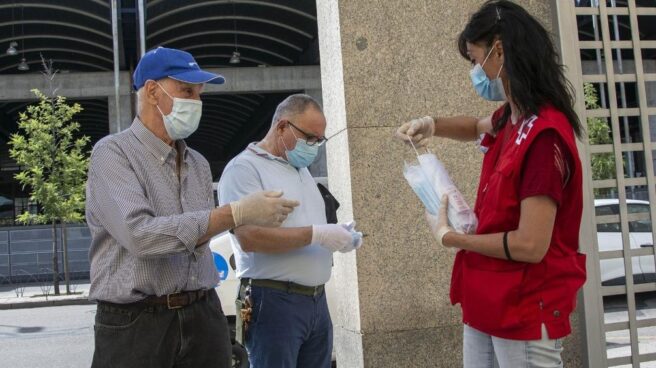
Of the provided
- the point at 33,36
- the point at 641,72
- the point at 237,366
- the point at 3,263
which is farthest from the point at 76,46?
the point at 641,72

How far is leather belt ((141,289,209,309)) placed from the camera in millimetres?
2793

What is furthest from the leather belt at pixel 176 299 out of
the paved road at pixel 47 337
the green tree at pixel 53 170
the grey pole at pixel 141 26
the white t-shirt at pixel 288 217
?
the grey pole at pixel 141 26

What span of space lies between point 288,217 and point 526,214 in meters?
1.51

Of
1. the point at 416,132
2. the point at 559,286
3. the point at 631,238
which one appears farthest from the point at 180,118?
the point at 631,238

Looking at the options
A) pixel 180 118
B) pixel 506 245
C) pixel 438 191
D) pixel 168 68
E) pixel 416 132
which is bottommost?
pixel 506 245

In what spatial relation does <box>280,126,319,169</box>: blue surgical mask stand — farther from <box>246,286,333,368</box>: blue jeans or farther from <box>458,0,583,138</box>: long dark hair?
<box>458,0,583,138</box>: long dark hair

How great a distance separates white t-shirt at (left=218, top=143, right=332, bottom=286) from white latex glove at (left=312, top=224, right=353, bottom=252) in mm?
193

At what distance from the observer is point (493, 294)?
2506mm

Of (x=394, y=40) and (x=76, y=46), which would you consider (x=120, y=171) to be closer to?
(x=394, y=40)

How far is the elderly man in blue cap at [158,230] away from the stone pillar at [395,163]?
1925 millimetres

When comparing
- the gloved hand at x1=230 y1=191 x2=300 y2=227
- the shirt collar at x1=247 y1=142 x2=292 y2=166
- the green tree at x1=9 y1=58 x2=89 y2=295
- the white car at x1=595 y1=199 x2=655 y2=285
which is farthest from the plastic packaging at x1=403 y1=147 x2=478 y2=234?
the green tree at x1=9 y1=58 x2=89 y2=295

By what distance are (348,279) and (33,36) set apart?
27303mm

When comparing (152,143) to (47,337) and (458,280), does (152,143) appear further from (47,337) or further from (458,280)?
(47,337)

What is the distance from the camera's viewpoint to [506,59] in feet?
8.27
